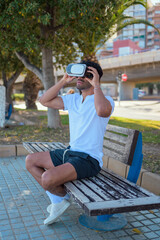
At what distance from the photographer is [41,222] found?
9.58 feet

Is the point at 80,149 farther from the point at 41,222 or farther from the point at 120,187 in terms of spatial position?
the point at 41,222

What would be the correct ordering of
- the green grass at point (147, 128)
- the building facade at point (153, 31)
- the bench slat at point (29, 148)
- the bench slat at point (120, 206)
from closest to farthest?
the bench slat at point (120, 206) → the bench slat at point (29, 148) → the green grass at point (147, 128) → the building facade at point (153, 31)

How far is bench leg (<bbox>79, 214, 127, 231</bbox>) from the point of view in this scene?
9.29 ft

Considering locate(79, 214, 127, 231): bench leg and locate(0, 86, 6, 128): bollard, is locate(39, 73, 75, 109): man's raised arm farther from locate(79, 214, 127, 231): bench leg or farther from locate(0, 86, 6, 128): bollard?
locate(0, 86, 6, 128): bollard

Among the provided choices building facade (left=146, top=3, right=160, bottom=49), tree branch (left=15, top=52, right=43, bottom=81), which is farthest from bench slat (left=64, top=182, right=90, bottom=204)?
building facade (left=146, top=3, right=160, bottom=49)

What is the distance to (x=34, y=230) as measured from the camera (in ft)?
8.97

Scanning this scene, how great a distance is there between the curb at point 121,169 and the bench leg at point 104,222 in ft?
2.62

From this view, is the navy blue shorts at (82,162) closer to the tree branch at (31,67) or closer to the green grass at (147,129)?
the green grass at (147,129)

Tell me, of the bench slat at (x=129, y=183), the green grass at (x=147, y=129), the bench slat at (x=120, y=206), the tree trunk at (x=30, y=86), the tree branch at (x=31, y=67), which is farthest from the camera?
the tree trunk at (x=30, y=86)

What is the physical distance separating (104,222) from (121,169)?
59.9 inches

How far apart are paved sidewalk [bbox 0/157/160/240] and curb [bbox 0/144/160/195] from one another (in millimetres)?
424

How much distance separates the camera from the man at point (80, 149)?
8.52 feet

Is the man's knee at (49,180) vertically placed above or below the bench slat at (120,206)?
above

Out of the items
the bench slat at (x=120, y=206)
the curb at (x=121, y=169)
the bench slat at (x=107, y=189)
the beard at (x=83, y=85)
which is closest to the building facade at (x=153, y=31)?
the curb at (x=121, y=169)
